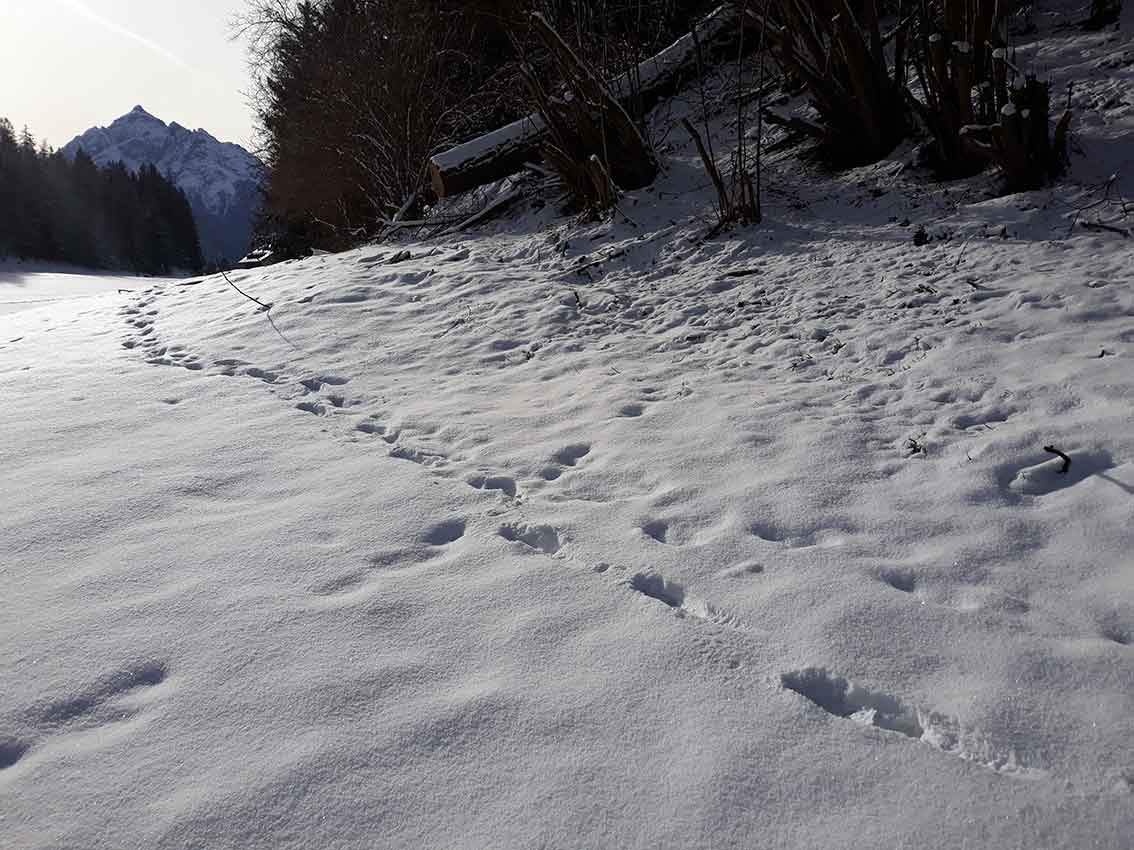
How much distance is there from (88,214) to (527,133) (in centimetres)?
5068

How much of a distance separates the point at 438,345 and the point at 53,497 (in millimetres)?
2537

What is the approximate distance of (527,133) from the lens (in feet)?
27.6

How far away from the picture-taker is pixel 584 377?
159 inches

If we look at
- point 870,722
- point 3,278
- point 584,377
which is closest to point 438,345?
point 584,377

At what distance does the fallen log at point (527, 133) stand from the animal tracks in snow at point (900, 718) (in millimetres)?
7593

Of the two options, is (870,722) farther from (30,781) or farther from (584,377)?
(584,377)

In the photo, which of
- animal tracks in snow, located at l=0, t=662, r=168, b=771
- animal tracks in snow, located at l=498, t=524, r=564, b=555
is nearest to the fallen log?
animal tracks in snow, located at l=498, t=524, r=564, b=555

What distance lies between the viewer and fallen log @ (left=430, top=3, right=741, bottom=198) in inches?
332

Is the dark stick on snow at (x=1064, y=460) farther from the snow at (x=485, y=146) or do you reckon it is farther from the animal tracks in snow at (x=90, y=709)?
the snow at (x=485, y=146)

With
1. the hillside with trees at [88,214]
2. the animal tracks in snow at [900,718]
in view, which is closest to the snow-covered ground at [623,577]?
the animal tracks in snow at [900,718]

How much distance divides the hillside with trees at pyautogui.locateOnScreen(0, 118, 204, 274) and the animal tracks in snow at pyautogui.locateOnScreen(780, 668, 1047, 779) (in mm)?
52049

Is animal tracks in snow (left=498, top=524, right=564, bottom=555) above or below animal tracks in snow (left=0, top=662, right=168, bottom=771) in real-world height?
below

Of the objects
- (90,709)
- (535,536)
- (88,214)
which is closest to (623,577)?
(535,536)

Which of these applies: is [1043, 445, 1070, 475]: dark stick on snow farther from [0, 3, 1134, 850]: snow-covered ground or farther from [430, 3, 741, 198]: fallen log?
[430, 3, 741, 198]: fallen log
